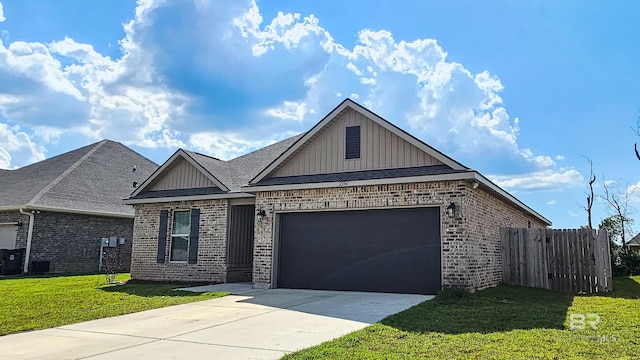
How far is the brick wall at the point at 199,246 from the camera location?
15062 millimetres

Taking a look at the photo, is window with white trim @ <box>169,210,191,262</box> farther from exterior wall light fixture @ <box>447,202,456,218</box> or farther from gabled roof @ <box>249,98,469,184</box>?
exterior wall light fixture @ <box>447,202,456,218</box>

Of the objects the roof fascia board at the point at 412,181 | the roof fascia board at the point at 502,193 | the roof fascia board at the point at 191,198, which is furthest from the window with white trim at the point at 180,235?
the roof fascia board at the point at 502,193

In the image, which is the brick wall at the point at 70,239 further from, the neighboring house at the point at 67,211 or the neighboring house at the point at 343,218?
the neighboring house at the point at 343,218

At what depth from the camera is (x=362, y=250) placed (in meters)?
12.1

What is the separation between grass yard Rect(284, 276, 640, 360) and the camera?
5477 mm

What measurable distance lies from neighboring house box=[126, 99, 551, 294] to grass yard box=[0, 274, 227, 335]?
2111mm

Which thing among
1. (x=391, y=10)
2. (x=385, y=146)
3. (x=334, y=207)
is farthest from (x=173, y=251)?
(x=391, y=10)

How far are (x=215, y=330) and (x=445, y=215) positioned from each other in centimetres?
597

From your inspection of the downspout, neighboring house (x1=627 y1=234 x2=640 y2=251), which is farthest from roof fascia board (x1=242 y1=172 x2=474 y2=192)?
neighboring house (x1=627 y1=234 x2=640 y2=251)

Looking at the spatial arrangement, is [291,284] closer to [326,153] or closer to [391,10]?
[326,153]

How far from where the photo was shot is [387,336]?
646 centimetres

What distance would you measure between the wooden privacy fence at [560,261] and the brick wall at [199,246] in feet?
27.9

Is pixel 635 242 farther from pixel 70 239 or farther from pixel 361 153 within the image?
pixel 70 239

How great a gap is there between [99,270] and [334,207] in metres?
13.8
